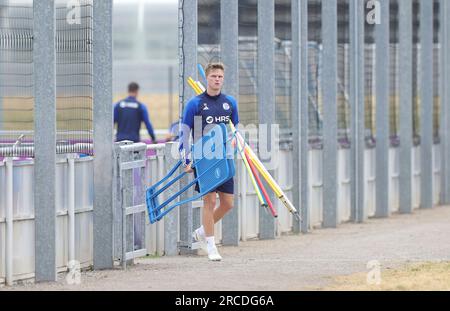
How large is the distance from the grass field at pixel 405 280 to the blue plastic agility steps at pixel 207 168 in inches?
66.4

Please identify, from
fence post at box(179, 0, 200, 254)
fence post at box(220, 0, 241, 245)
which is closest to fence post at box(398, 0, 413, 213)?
fence post at box(220, 0, 241, 245)

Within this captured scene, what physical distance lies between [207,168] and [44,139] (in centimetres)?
194

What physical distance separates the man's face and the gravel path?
156 cm

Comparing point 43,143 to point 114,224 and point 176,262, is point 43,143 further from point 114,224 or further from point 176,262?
point 176,262

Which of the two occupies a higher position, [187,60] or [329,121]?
[187,60]

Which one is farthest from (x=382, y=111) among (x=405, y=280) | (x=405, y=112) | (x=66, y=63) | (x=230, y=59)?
(x=405, y=280)

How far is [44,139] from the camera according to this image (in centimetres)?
1055

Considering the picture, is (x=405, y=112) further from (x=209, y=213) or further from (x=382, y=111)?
(x=209, y=213)

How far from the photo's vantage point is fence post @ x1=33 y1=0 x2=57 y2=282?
10.6 metres

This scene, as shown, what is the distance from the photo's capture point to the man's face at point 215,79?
12191 millimetres

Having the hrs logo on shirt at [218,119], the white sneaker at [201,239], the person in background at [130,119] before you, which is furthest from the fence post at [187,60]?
the person in background at [130,119]
